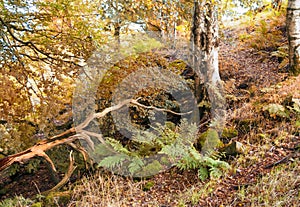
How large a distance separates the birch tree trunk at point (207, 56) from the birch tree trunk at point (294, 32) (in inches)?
64.7

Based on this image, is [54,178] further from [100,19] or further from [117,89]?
[100,19]

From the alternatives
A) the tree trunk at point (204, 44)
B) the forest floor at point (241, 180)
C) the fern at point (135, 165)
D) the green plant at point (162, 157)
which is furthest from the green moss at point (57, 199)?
the tree trunk at point (204, 44)

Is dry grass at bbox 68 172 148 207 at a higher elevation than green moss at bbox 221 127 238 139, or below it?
below

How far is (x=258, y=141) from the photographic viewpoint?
3824mm

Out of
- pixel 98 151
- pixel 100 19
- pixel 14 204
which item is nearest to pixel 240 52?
pixel 100 19

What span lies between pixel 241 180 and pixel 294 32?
3.78 meters

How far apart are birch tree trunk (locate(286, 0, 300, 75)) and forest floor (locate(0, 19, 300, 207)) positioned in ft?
1.51

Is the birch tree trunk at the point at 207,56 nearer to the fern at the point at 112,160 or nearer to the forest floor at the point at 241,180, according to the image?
the forest floor at the point at 241,180

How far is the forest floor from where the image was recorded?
2.78m

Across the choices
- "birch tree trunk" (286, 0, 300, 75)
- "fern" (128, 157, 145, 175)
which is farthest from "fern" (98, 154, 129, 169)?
"birch tree trunk" (286, 0, 300, 75)

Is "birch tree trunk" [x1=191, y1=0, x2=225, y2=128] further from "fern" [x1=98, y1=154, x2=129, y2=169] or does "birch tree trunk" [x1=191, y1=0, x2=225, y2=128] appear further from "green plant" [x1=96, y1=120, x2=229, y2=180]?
"fern" [x1=98, y1=154, x2=129, y2=169]

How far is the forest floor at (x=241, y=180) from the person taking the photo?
2781 millimetres

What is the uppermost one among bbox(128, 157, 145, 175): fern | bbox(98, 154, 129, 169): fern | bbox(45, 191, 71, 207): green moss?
bbox(98, 154, 129, 169): fern

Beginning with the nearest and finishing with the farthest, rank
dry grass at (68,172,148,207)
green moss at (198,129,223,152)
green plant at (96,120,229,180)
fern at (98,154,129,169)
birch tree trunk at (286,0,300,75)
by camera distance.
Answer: dry grass at (68,172,148,207) → green plant at (96,120,229,180) → fern at (98,154,129,169) → green moss at (198,129,223,152) → birch tree trunk at (286,0,300,75)
